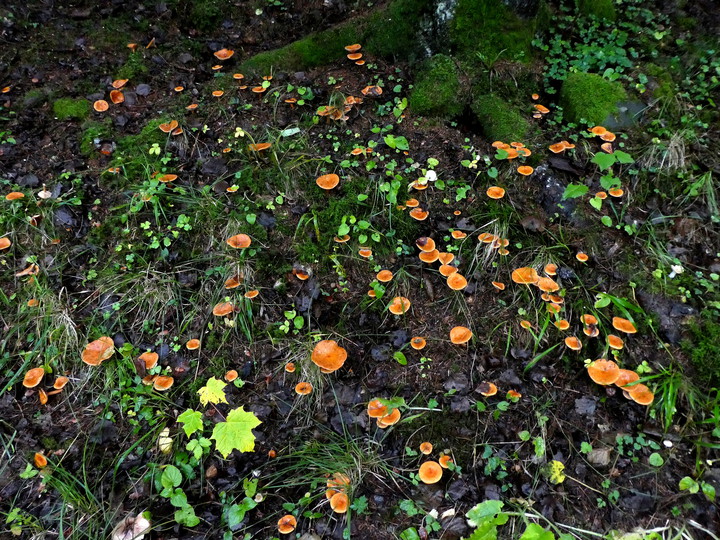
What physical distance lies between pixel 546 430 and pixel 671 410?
0.81 m

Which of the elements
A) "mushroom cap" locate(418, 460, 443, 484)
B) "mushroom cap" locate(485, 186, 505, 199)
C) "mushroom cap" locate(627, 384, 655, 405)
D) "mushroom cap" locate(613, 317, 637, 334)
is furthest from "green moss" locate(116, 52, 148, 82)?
"mushroom cap" locate(627, 384, 655, 405)

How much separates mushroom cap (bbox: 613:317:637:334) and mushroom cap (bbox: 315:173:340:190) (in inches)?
98.0

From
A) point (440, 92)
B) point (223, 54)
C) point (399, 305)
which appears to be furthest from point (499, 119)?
point (223, 54)

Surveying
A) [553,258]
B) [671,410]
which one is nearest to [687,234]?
[553,258]

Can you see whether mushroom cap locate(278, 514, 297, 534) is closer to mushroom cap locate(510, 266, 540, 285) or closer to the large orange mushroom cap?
the large orange mushroom cap

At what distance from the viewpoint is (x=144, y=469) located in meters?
3.32

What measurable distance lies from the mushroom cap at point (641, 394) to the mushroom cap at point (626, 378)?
26 mm

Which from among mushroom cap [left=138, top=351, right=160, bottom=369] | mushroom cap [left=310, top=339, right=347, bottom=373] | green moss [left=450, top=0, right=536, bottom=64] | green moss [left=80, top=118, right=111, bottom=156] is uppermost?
green moss [left=450, top=0, right=536, bottom=64]

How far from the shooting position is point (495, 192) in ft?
13.4

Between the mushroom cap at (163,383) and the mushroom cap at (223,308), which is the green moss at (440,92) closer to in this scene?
the mushroom cap at (223,308)

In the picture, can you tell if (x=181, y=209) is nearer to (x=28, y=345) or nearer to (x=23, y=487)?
(x=28, y=345)

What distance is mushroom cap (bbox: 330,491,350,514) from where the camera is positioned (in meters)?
3.03

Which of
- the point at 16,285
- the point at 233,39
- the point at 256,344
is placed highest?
the point at 233,39

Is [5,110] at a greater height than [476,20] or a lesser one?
lesser
